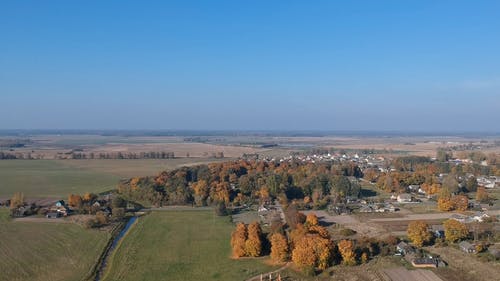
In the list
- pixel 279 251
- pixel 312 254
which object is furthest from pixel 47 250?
pixel 312 254

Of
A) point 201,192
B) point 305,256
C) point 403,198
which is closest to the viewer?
point 305,256

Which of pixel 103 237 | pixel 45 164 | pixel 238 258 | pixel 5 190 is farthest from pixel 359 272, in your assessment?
pixel 45 164

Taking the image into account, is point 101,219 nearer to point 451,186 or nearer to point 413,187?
point 451,186

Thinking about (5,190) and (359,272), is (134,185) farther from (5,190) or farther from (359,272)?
(359,272)

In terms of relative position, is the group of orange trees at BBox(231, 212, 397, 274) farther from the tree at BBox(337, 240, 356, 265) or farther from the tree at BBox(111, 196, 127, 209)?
the tree at BBox(111, 196, 127, 209)

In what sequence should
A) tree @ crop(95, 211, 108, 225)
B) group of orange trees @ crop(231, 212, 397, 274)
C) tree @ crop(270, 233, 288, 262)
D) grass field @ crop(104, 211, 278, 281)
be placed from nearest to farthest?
grass field @ crop(104, 211, 278, 281)
group of orange trees @ crop(231, 212, 397, 274)
tree @ crop(270, 233, 288, 262)
tree @ crop(95, 211, 108, 225)

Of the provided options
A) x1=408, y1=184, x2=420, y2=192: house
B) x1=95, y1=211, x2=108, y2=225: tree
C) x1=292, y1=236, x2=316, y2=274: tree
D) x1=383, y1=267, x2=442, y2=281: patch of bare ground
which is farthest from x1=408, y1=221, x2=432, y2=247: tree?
x1=408, y1=184, x2=420, y2=192: house
